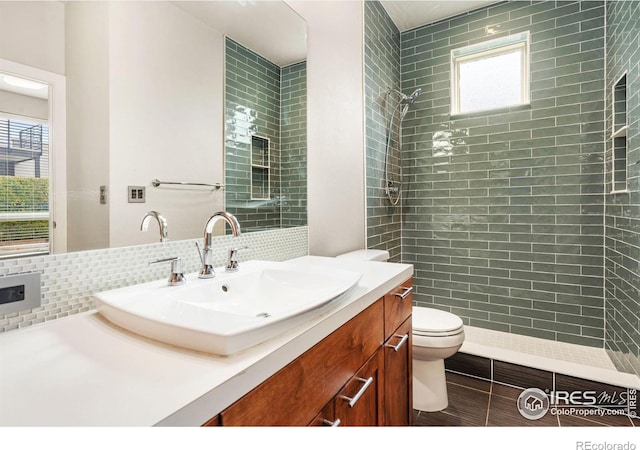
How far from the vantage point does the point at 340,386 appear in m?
0.90

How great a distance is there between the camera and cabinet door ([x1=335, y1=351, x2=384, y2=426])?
2.98 ft

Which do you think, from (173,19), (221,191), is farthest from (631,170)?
(173,19)

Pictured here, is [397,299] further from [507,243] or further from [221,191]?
[507,243]

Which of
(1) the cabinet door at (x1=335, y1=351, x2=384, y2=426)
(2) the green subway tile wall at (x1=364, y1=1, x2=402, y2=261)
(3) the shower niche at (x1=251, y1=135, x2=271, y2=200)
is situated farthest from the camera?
(2) the green subway tile wall at (x1=364, y1=1, x2=402, y2=261)

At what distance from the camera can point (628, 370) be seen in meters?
1.96

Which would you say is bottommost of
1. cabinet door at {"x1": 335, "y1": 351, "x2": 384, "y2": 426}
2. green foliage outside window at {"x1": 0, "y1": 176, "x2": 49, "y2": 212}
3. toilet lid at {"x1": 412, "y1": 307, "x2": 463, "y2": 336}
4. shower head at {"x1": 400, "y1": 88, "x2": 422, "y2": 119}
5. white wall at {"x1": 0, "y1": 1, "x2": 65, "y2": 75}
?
toilet lid at {"x1": 412, "y1": 307, "x2": 463, "y2": 336}

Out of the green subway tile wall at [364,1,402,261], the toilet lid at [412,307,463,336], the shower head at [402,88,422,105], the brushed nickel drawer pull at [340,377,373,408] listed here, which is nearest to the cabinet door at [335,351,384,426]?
the brushed nickel drawer pull at [340,377,373,408]

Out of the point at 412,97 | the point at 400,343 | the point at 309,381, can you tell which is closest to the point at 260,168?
the point at 400,343

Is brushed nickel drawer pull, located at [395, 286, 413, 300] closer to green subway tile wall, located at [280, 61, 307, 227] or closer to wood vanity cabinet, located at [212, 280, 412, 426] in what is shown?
wood vanity cabinet, located at [212, 280, 412, 426]

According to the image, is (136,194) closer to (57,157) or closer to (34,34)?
(57,157)

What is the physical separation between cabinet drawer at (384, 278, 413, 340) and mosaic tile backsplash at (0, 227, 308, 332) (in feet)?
2.16

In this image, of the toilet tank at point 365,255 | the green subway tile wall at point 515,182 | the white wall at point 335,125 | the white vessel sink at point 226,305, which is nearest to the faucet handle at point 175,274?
Answer: the white vessel sink at point 226,305
